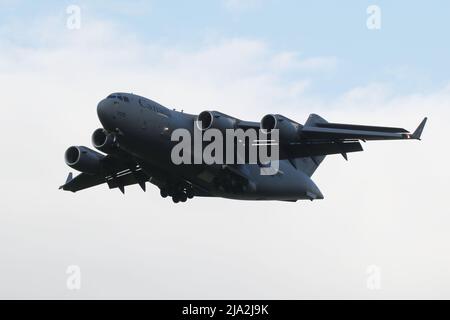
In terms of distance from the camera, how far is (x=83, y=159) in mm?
32156

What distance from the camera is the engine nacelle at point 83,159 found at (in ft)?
105

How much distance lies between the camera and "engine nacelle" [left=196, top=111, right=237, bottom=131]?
29.4 meters

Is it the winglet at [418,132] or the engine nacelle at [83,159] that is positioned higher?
the engine nacelle at [83,159]

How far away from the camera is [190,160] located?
2962cm

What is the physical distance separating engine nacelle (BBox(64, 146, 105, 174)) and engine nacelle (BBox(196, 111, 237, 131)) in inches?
191

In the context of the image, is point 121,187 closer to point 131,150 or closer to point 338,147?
point 131,150

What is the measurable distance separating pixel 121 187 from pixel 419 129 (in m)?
11.6

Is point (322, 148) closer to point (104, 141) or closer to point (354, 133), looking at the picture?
point (354, 133)

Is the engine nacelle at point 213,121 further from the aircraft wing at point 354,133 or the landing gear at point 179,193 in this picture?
the landing gear at point 179,193

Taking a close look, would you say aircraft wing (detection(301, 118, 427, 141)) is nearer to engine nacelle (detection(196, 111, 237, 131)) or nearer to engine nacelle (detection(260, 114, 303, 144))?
engine nacelle (detection(260, 114, 303, 144))

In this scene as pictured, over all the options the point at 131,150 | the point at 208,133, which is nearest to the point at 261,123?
the point at 208,133

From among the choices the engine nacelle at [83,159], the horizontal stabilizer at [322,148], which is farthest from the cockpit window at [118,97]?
the horizontal stabilizer at [322,148]

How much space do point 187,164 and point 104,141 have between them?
291cm

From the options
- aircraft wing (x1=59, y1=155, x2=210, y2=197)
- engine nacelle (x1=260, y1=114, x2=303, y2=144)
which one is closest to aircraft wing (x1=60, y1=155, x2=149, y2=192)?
aircraft wing (x1=59, y1=155, x2=210, y2=197)
